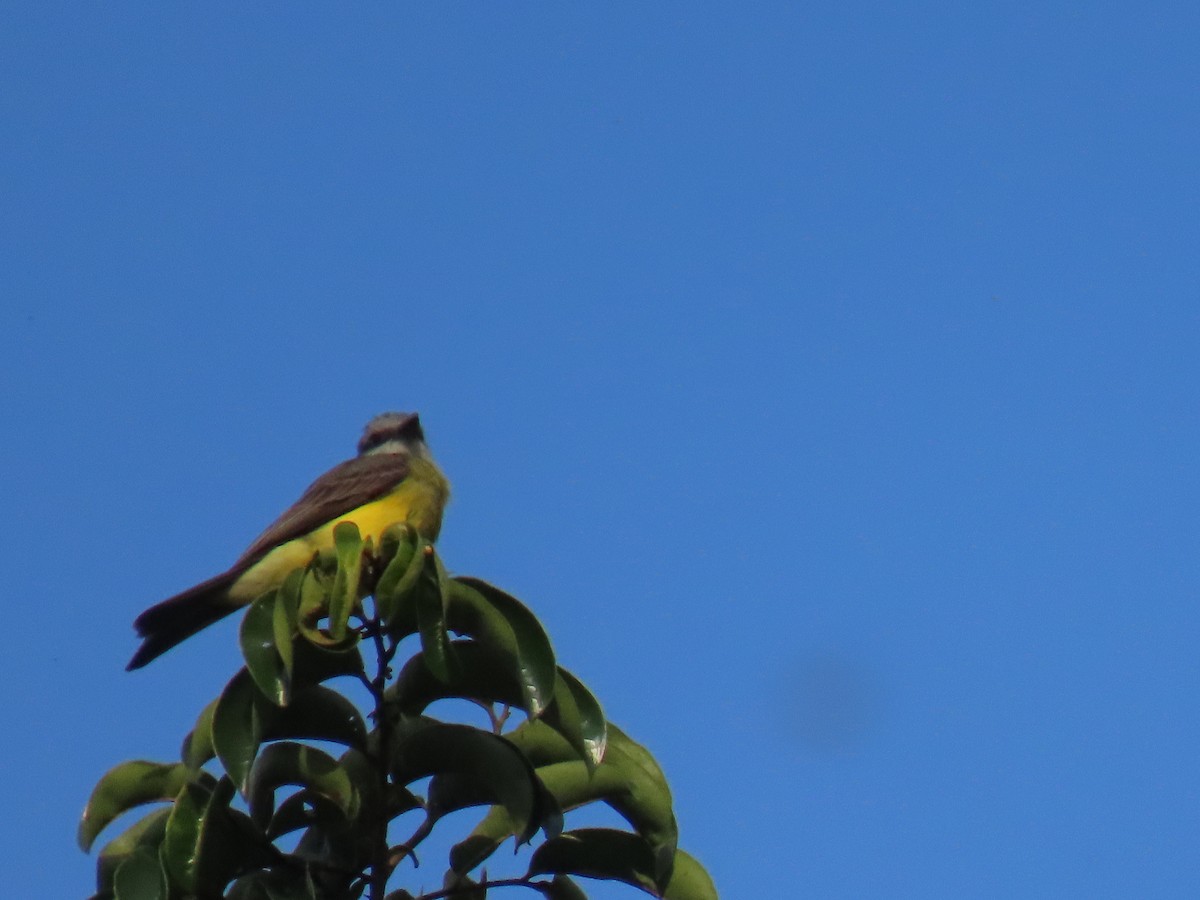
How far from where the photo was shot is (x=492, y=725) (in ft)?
12.6

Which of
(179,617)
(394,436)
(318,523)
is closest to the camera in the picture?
(179,617)

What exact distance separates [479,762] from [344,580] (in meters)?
0.54

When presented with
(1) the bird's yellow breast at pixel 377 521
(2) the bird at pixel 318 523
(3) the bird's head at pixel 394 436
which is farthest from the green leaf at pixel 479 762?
(3) the bird's head at pixel 394 436

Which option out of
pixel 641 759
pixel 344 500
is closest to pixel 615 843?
pixel 641 759

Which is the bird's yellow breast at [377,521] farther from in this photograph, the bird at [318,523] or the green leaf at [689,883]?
the green leaf at [689,883]

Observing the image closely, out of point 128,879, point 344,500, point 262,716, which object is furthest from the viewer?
point 344,500

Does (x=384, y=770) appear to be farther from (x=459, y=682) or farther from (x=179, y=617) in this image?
(x=179, y=617)

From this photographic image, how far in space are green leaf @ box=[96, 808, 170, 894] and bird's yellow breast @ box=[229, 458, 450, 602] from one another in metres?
2.97

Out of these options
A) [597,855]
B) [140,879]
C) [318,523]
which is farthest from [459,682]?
[318,523]

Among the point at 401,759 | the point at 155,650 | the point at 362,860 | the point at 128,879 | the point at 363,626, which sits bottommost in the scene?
the point at 128,879

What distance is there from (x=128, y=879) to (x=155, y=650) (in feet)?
10.8

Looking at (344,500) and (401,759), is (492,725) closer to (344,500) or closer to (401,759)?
(401,759)

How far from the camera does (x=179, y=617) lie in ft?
21.1

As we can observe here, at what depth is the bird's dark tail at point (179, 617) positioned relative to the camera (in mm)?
6305
